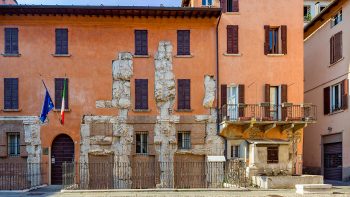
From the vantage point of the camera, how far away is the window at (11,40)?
88.2 ft

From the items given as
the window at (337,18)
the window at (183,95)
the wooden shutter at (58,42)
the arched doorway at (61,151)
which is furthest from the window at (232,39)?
the arched doorway at (61,151)

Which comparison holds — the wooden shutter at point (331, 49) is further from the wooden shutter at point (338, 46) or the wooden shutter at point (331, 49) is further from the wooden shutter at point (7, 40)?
the wooden shutter at point (7, 40)

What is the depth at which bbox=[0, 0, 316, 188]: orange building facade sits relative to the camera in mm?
26516

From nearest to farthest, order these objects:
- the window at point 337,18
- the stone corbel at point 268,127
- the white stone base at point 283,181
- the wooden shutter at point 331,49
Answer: the white stone base at point 283,181 → the stone corbel at point 268,127 → the window at point 337,18 → the wooden shutter at point 331,49

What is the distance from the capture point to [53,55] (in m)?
26.9

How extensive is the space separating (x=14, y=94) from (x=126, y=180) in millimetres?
9248

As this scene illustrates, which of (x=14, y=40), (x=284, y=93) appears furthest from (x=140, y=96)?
(x=284, y=93)

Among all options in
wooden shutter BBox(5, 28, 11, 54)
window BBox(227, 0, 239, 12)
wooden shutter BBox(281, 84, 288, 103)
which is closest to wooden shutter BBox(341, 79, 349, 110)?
wooden shutter BBox(281, 84, 288, 103)

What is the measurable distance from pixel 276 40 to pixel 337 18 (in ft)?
18.1

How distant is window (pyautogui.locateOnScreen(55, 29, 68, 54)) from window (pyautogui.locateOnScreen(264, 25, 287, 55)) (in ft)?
44.2

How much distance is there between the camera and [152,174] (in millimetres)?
26375

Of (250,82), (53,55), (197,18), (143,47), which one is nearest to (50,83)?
(53,55)

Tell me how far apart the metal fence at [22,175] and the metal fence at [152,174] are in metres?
2.08

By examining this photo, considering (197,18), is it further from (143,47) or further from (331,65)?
(331,65)
